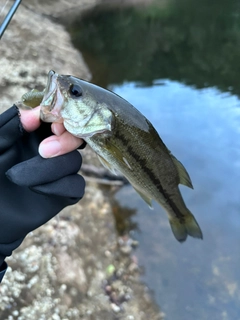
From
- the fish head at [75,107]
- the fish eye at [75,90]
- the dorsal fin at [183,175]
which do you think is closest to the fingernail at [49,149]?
the fish head at [75,107]

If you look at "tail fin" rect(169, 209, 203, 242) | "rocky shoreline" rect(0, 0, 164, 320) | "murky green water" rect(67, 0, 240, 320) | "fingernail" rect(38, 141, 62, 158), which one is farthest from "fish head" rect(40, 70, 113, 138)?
"murky green water" rect(67, 0, 240, 320)

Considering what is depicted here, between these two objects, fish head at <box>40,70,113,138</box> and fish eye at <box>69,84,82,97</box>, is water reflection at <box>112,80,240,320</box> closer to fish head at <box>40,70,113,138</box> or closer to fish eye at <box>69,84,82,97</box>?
fish head at <box>40,70,113,138</box>

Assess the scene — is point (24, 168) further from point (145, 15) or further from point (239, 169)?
point (145, 15)

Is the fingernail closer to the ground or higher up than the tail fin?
higher up

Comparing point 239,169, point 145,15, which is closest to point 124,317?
point 239,169

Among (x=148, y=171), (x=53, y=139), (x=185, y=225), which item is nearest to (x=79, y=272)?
(x=185, y=225)

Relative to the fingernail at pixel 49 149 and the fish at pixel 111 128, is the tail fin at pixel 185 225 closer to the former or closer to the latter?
the fish at pixel 111 128

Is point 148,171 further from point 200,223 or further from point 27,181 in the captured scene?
point 200,223
